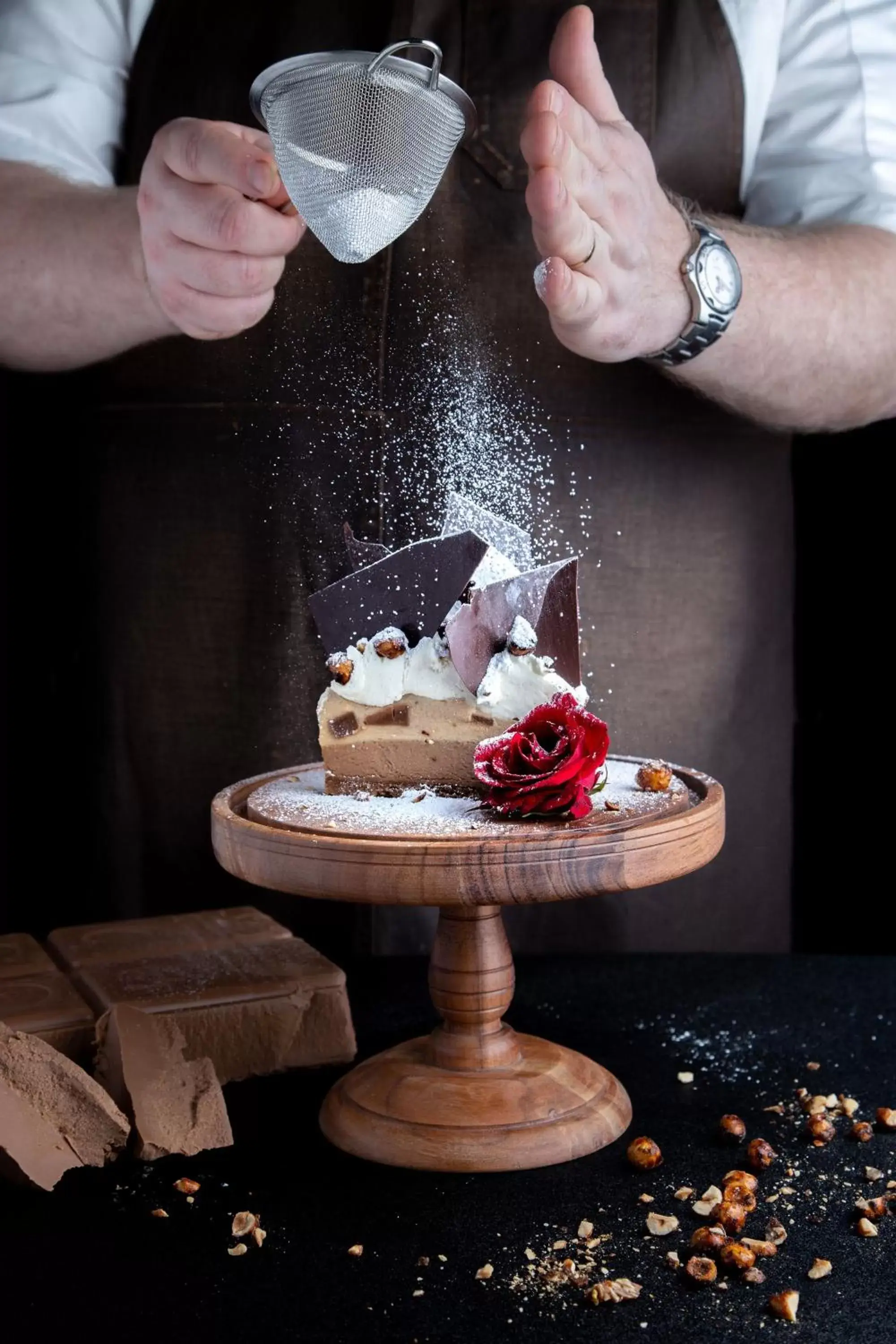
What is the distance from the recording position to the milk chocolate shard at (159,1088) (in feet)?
3.47

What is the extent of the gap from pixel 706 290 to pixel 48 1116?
96 centimetres

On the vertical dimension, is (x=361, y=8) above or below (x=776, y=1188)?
above

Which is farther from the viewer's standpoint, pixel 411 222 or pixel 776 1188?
pixel 411 222

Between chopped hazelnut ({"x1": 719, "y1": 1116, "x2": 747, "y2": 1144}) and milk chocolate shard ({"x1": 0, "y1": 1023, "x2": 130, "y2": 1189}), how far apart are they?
44cm

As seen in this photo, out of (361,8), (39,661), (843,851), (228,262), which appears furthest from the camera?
(843,851)

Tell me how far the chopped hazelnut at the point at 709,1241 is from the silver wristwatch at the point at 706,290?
0.86 meters

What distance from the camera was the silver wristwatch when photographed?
1387mm

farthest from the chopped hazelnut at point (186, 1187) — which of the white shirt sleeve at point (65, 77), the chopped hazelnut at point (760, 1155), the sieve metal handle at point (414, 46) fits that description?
the white shirt sleeve at point (65, 77)

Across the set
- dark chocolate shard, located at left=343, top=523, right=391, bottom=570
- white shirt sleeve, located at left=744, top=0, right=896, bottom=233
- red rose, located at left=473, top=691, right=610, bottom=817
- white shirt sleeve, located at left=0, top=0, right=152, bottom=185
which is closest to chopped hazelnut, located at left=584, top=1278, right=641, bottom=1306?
red rose, located at left=473, top=691, right=610, bottom=817

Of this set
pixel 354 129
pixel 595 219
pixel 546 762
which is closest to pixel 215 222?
pixel 354 129

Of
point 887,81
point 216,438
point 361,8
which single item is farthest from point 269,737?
point 887,81

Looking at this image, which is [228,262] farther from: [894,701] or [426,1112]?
[894,701]

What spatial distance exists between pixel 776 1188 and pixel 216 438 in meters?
1.01

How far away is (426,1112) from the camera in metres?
1.07
